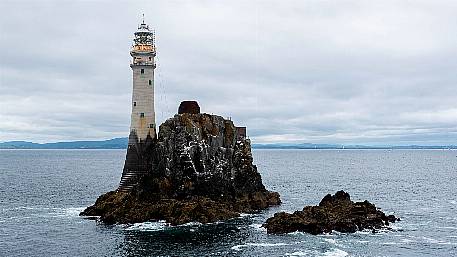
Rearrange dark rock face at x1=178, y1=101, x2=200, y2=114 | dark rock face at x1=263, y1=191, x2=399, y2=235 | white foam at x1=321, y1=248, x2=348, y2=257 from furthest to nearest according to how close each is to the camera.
→ dark rock face at x1=178, y1=101, x2=200, y2=114
dark rock face at x1=263, y1=191, x2=399, y2=235
white foam at x1=321, y1=248, x2=348, y2=257

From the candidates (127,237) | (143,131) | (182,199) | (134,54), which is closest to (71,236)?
(127,237)

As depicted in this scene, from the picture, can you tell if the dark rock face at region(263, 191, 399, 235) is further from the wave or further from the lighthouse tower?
the lighthouse tower

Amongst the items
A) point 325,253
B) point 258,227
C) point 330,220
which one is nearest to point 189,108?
point 258,227

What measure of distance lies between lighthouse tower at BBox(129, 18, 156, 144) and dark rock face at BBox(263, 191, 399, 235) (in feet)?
Answer: 89.6

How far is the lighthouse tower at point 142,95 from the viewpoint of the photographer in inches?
3334

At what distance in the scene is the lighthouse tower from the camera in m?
84.7

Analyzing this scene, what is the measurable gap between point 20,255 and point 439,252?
42.5m

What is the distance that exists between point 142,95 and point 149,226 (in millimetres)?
24305

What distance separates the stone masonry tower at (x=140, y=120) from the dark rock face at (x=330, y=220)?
25.8m

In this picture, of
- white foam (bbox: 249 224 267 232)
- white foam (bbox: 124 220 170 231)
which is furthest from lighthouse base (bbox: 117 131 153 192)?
white foam (bbox: 249 224 267 232)

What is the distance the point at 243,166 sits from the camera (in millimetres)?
84438

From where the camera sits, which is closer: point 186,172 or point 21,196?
point 186,172

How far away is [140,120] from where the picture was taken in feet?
278

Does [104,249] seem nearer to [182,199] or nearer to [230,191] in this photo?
[182,199]
